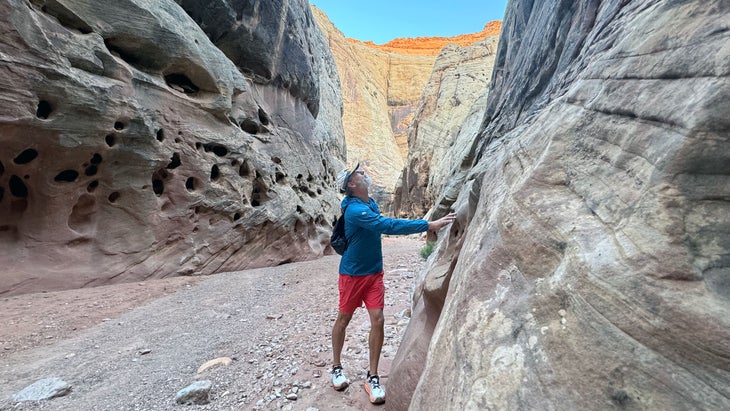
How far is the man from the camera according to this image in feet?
9.22

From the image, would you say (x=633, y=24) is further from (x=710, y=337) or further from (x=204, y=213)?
(x=204, y=213)

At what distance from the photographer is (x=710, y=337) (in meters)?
1.00

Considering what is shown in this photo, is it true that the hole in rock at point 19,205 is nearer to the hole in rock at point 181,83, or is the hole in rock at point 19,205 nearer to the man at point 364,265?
the hole in rock at point 181,83

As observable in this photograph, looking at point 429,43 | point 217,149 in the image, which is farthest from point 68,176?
point 429,43

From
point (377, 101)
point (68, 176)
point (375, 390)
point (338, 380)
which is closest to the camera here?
point (375, 390)

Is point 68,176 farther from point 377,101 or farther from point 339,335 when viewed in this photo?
point 377,101

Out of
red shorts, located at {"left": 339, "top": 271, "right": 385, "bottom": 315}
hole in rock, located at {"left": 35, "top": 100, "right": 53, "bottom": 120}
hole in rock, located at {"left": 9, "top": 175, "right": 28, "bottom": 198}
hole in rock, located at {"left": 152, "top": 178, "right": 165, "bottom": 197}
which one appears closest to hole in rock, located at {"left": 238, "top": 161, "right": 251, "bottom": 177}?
hole in rock, located at {"left": 152, "top": 178, "right": 165, "bottom": 197}

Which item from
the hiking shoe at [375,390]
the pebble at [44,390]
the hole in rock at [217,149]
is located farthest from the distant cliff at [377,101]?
the hiking shoe at [375,390]

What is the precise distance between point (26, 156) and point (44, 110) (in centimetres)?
91

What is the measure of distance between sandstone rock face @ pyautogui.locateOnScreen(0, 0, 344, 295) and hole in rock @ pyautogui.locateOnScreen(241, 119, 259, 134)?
0.15 feet

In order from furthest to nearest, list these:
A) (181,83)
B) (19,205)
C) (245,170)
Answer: (245,170)
(181,83)
(19,205)

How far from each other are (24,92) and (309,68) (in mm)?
9210

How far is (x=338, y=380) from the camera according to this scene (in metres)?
2.97

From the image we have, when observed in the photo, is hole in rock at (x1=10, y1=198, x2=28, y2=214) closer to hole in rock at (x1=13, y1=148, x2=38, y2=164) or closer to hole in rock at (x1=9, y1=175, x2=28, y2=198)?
hole in rock at (x1=9, y1=175, x2=28, y2=198)
